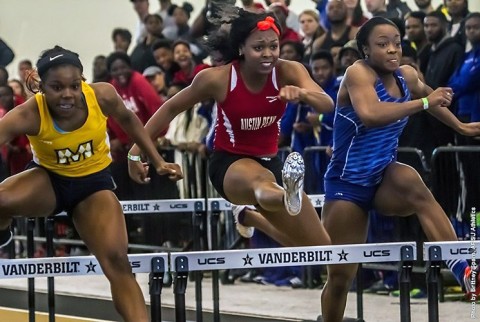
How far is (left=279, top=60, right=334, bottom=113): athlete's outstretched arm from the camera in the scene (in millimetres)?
8586

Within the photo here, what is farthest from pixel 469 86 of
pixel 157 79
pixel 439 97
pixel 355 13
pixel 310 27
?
pixel 157 79

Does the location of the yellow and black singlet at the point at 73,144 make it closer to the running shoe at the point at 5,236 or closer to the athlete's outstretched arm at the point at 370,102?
the running shoe at the point at 5,236

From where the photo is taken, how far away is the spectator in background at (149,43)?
16.6 meters

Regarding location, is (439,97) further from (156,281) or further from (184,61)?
(184,61)

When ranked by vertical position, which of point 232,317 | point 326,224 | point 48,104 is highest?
point 48,104

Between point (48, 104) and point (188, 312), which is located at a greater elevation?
point (48, 104)

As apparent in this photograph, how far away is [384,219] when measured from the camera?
12398 mm

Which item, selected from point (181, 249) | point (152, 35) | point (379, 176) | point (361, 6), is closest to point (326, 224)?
point (379, 176)

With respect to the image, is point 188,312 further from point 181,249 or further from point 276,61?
point 276,61

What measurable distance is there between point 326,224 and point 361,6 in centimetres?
571

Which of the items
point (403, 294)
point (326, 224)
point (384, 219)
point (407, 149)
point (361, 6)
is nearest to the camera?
point (403, 294)

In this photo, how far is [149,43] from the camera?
16719 millimetres

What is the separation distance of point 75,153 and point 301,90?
1543 millimetres

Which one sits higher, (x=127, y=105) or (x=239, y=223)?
(x=127, y=105)
